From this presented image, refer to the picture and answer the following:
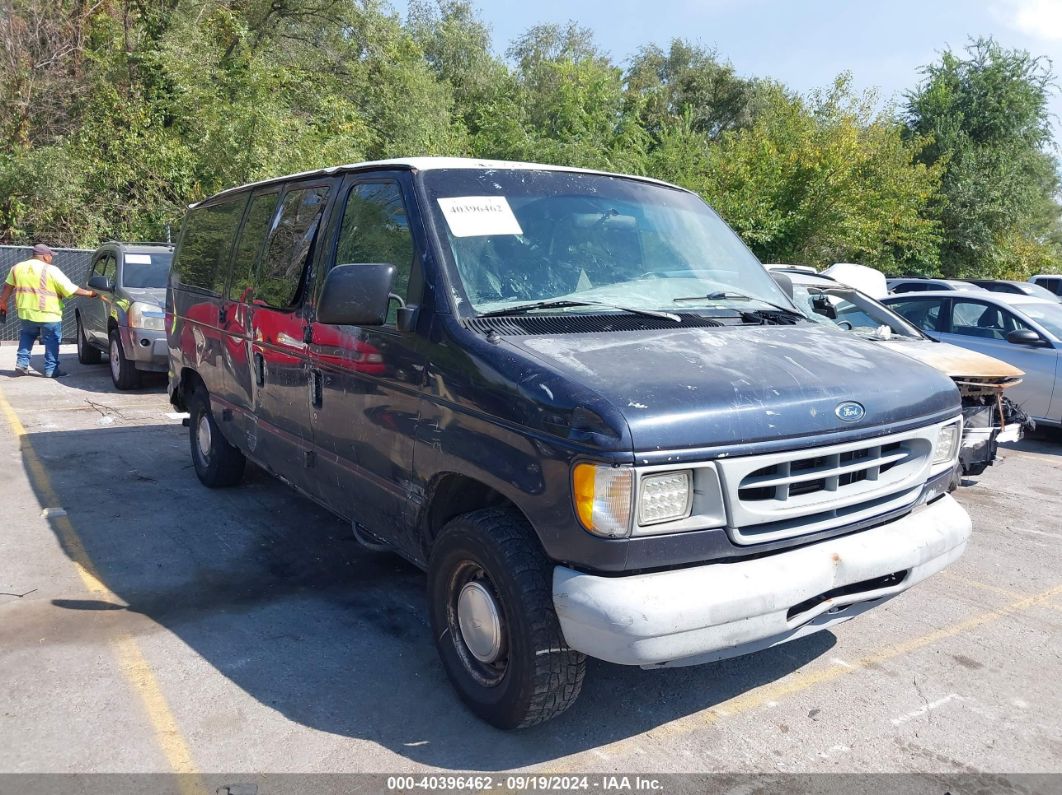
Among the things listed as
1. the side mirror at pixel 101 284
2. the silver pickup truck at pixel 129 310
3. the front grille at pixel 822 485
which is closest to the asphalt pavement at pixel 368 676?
the front grille at pixel 822 485

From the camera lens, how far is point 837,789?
10.2ft

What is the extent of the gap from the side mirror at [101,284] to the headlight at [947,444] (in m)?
11.0

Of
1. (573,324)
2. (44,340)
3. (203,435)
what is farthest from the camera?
(44,340)

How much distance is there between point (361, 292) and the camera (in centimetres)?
360

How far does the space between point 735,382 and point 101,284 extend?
427 inches

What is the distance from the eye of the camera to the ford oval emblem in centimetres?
323

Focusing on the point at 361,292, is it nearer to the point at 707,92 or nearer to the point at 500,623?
the point at 500,623

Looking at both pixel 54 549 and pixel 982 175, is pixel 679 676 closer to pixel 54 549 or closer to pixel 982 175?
pixel 54 549

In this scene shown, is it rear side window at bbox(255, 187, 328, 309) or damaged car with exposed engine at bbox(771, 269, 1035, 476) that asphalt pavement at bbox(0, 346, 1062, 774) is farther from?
rear side window at bbox(255, 187, 328, 309)

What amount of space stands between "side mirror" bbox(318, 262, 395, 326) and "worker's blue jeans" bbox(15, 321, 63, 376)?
34.0 ft

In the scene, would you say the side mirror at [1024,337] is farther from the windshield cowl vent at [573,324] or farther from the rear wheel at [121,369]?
the rear wheel at [121,369]

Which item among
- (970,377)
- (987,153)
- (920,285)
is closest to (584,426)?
(970,377)

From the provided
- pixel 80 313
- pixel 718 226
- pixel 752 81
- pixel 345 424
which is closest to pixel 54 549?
pixel 345 424

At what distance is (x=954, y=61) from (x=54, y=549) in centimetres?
3364
